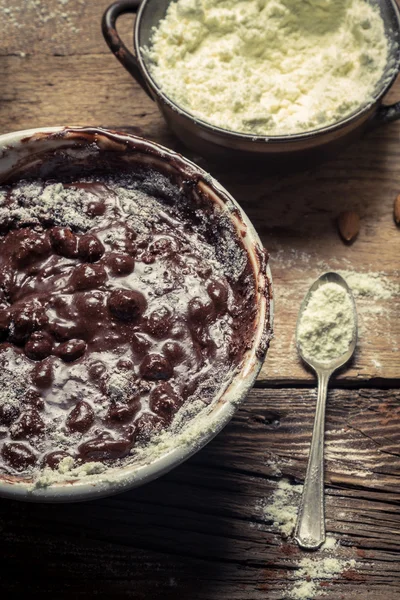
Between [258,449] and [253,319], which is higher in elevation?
[253,319]

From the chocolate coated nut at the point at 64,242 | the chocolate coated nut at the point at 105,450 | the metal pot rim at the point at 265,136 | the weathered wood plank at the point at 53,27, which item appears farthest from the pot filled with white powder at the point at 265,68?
the chocolate coated nut at the point at 105,450

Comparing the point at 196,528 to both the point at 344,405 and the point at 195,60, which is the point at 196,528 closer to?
the point at 344,405

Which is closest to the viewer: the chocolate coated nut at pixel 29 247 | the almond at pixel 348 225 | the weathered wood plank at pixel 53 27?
the chocolate coated nut at pixel 29 247

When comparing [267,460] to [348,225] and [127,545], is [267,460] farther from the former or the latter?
[348,225]

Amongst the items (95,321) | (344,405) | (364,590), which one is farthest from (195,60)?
(364,590)

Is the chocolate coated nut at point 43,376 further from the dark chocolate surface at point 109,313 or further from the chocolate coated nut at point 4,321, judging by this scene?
the chocolate coated nut at point 4,321

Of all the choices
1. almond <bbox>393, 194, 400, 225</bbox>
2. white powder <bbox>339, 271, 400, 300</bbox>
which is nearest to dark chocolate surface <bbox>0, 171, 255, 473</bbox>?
white powder <bbox>339, 271, 400, 300</bbox>

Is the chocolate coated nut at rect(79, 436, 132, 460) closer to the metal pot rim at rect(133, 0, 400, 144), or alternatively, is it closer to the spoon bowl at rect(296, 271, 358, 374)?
the spoon bowl at rect(296, 271, 358, 374)

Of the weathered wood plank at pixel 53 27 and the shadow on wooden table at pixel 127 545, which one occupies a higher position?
the weathered wood plank at pixel 53 27
